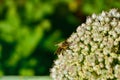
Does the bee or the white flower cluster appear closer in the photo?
the white flower cluster

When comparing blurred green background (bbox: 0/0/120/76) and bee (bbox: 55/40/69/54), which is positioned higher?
blurred green background (bbox: 0/0/120/76)

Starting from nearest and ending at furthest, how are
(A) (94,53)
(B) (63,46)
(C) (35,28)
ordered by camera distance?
(A) (94,53) < (B) (63,46) < (C) (35,28)

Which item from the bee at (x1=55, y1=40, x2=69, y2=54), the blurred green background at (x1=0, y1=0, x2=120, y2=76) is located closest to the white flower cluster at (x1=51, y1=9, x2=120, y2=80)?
the bee at (x1=55, y1=40, x2=69, y2=54)

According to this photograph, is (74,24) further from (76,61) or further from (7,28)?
(76,61)

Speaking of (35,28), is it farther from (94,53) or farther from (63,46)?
(94,53)

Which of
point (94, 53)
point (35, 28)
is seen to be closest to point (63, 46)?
point (94, 53)

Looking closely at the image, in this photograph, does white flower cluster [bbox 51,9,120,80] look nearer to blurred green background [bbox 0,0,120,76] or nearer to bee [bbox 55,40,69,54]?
bee [bbox 55,40,69,54]

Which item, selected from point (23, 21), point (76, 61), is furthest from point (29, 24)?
point (76, 61)
